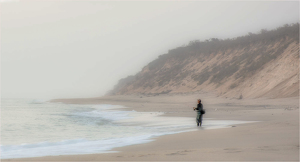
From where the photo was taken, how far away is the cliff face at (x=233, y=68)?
95.8 feet

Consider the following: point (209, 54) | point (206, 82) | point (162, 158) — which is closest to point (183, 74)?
point (209, 54)

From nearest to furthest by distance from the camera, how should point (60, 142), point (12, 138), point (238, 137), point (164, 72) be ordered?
point (238, 137) < point (60, 142) < point (12, 138) < point (164, 72)

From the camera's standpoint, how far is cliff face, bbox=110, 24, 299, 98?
29192 mm

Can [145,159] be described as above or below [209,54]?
below

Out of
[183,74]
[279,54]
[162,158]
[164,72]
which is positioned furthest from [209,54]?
[162,158]

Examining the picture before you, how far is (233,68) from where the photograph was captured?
43.0 m

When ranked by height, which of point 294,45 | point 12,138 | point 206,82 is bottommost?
point 12,138

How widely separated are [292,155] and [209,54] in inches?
2004

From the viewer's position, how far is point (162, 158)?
6.61 metres

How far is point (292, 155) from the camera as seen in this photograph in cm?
616

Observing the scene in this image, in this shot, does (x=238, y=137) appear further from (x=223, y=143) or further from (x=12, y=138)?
(x=12, y=138)

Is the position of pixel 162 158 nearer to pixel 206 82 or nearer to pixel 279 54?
pixel 279 54

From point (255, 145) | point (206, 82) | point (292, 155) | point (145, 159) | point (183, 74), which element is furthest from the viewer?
point (183, 74)

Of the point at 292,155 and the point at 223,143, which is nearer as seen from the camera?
the point at 292,155
